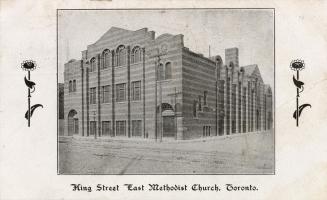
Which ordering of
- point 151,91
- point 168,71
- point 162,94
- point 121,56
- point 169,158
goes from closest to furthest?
1. point 169,158
2. point 162,94
3. point 151,91
4. point 168,71
5. point 121,56

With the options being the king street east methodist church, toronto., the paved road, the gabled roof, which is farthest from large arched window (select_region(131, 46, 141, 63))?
the paved road

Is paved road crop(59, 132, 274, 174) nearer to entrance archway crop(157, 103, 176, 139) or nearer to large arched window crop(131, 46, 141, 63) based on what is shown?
entrance archway crop(157, 103, 176, 139)

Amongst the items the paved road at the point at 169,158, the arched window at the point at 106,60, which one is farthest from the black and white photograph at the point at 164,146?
the arched window at the point at 106,60

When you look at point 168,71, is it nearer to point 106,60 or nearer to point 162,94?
point 162,94

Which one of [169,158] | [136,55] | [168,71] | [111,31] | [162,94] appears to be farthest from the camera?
[136,55]

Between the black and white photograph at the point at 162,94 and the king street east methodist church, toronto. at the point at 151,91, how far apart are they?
0.08 ft

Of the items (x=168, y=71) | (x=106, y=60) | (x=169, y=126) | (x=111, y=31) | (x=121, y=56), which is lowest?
(x=169, y=126)

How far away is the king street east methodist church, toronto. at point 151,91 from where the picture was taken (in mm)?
6527

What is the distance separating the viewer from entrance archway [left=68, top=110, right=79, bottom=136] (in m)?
6.53

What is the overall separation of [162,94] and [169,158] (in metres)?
Answer: 1.36

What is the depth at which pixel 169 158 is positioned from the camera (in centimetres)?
594

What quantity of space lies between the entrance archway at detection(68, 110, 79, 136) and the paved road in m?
0.41

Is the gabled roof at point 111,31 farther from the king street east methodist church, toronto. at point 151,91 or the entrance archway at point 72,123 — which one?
the entrance archway at point 72,123

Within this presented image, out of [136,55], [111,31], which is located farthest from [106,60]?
[111,31]
